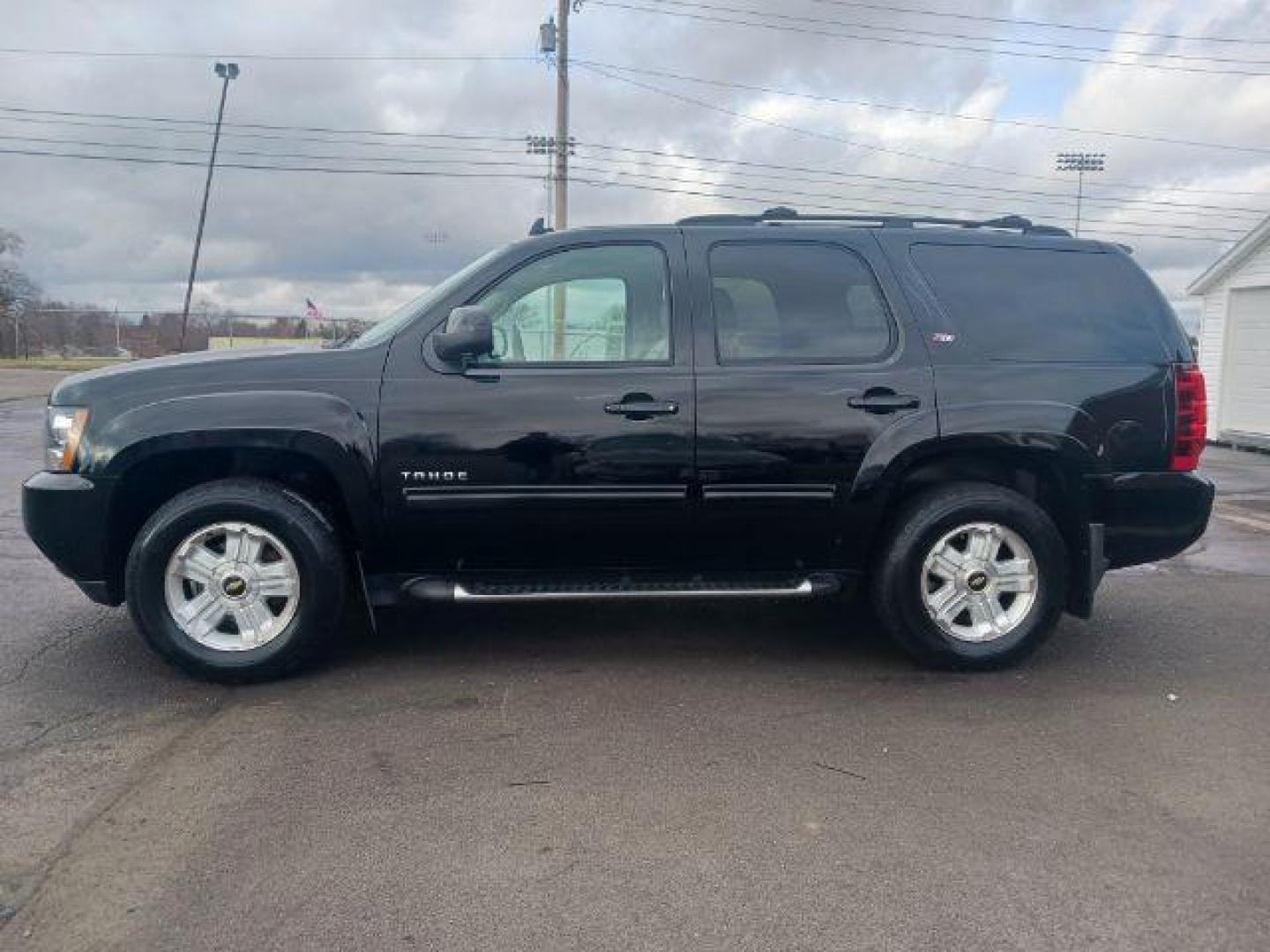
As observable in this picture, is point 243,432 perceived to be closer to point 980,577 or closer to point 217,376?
point 217,376

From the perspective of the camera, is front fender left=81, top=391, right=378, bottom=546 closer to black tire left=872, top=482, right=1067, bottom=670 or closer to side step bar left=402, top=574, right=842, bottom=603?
side step bar left=402, top=574, right=842, bottom=603

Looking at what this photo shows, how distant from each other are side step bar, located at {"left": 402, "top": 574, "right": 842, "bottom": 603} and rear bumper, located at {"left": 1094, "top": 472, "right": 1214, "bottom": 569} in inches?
49.2

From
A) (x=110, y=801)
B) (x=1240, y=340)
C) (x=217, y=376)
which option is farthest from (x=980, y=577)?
(x=1240, y=340)

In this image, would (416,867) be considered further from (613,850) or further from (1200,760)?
(1200,760)

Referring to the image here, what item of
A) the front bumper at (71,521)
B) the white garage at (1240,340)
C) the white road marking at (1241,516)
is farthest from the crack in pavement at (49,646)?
the white garage at (1240,340)

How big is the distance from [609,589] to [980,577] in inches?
64.5

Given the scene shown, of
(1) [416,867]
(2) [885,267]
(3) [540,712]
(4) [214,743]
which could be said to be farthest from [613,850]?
(2) [885,267]

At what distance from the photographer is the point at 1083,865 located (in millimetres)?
3076

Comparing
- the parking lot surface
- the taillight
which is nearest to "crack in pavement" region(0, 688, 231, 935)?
the parking lot surface

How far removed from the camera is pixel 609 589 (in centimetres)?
468

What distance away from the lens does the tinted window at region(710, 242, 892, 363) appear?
4.69 metres

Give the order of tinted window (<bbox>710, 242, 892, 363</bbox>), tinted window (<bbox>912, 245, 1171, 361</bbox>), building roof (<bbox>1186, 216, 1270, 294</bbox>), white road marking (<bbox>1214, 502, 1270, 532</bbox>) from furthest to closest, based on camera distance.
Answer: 1. building roof (<bbox>1186, 216, 1270, 294</bbox>)
2. white road marking (<bbox>1214, 502, 1270, 532</bbox>)
3. tinted window (<bbox>912, 245, 1171, 361</bbox>)
4. tinted window (<bbox>710, 242, 892, 363</bbox>)

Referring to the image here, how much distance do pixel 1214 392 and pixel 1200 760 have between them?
18.0 m

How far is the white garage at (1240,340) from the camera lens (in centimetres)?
1822
